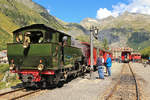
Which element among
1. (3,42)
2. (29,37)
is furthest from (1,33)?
(29,37)

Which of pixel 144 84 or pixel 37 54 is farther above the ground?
pixel 37 54

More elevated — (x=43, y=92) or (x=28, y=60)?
(x=28, y=60)

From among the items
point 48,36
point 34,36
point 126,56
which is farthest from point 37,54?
point 126,56

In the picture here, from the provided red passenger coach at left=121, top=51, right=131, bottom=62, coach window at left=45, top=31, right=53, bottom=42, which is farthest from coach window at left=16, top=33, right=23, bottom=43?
red passenger coach at left=121, top=51, right=131, bottom=62

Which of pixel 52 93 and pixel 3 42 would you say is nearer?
pixel 52 93

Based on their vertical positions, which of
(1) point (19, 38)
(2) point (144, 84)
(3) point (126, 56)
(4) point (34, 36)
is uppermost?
(4) point (34, 36)

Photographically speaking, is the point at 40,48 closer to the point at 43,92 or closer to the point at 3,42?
the point at 43,92

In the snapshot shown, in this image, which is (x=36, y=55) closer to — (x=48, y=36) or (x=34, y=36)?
(x=48, y=36)

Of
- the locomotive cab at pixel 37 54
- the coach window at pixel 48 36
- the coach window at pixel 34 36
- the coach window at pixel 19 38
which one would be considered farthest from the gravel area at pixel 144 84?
the coach window at pixel 19 38

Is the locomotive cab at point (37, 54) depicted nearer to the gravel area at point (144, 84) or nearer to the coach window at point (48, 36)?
the coach window at point (48, 36)

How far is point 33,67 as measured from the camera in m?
9.05

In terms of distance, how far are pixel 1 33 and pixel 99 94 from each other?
400 ft

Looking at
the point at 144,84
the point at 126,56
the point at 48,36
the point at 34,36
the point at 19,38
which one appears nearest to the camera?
the point at 48,36

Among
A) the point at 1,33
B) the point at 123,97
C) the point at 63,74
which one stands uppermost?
the point at 1,33
